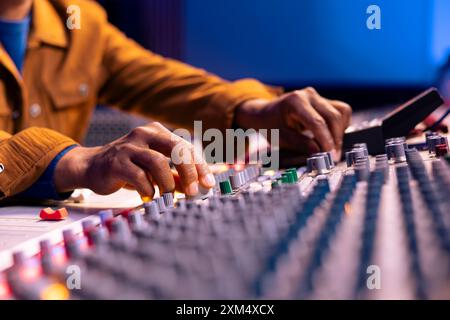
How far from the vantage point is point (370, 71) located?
2309 millimetres

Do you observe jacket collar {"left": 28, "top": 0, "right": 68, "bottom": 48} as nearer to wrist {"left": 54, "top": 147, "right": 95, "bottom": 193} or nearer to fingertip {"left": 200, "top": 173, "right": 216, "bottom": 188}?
wrist {"left": 54, "top": 147, "right": 95, "bottom": 193}

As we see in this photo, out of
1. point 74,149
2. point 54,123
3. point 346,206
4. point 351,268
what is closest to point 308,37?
point 54,123

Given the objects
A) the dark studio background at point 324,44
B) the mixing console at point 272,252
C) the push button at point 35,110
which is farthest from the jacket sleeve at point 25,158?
the dark studio background at point 324,44

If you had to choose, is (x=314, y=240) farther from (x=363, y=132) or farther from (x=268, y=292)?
(x=363, y=132)

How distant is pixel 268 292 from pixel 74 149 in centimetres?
65

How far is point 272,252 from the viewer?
397 mm

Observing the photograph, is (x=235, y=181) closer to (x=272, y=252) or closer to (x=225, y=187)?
(x=225, y=187)

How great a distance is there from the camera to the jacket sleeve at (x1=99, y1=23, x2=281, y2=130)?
149cm

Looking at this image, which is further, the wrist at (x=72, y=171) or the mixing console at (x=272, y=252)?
the wrist at (x=72, y=171)

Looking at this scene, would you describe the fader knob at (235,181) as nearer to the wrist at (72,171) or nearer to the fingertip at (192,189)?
the fingertip at (192,189)

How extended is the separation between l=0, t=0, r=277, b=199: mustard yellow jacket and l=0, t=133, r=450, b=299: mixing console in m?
0.88

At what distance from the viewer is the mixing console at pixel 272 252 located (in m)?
0.36

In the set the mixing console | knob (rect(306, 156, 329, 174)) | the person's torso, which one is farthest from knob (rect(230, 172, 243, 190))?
the person's torso
